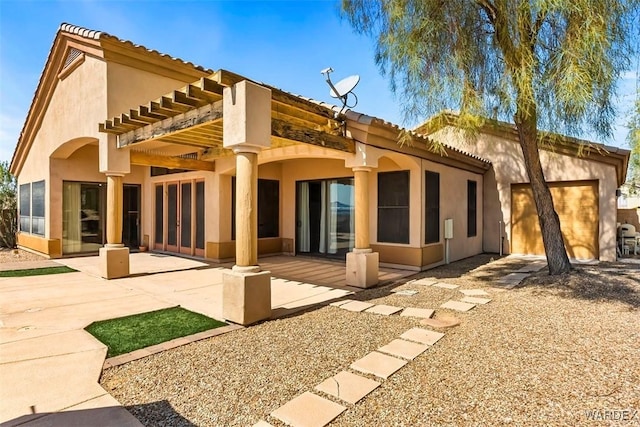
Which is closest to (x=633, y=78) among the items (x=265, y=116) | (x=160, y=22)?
(x=265, y=116)

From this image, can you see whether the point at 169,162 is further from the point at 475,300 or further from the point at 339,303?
the point at 475,300

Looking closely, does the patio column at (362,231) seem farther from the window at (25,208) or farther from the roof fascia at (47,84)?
the window at (25,208)

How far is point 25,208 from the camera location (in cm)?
1432

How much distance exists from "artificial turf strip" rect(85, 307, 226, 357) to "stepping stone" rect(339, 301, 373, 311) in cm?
208

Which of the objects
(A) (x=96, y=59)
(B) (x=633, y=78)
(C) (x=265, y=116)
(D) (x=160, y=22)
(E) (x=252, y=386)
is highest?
(D) (x=160, y=22)

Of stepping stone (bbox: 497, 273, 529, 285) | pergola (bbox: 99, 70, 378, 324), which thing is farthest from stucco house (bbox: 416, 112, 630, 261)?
pergola (bbox: 99, 70, 378, 324)

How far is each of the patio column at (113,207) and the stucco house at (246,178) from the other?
0.10 feet

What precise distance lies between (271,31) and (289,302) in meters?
8.52

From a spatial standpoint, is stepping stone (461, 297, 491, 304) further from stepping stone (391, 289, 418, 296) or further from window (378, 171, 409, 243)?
window (378, 171, 409, 243)

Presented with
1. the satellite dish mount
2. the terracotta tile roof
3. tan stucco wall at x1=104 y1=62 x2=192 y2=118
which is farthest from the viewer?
tan stucco wall at x1=104 y1=62 x2=192 y2=118

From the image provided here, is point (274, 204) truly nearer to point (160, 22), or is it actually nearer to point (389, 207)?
point (389, 207)

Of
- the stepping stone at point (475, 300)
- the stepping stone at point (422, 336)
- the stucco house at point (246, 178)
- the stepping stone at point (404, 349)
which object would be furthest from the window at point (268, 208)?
the stepping stone at point (404, 349)

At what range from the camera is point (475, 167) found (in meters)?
12.5

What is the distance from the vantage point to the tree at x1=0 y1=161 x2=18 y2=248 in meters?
15.2
